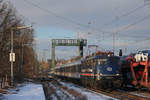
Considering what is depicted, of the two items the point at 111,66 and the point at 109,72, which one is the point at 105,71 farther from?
the point at 111,66

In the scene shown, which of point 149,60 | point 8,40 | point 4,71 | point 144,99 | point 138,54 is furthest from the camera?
point 8,40

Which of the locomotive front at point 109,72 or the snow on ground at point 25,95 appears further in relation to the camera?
the locomotive front at point 109,72

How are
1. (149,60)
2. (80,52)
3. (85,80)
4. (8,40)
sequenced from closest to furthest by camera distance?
(149,60), (85,80), (8,40), (80,52)

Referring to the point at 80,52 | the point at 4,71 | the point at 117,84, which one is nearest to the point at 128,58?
the point at 117,84

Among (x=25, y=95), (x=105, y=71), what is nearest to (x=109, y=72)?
(x=105, y=71)

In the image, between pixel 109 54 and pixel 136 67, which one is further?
pixel 109 54

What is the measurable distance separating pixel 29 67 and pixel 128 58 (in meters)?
33.4

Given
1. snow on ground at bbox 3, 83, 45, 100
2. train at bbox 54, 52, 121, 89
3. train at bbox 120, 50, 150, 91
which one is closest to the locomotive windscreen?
train at bbox 54, 52, 121, 89

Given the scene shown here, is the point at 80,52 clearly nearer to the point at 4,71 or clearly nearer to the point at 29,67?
the point at 29,67

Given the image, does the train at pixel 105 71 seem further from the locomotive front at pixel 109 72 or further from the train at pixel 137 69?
the train at pixel 137 69

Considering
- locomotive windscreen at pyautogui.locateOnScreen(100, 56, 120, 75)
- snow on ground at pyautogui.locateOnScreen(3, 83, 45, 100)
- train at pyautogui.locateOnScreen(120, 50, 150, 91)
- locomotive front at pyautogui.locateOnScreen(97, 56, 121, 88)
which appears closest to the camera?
snow on ground at pyautogui.locateOnScreen(3, 83, 45, 100)

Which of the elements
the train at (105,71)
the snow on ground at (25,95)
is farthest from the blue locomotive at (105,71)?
the snow on ground at (25,95)

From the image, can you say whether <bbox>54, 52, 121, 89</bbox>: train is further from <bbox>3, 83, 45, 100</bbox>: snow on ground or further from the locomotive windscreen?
<bbox>3, 83, 45, 100</bbox>: snow on ground

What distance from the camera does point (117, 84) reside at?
71.5 feet
